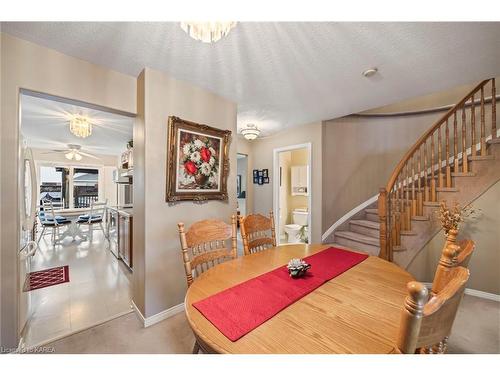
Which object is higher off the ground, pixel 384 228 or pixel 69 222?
pixel 384 228

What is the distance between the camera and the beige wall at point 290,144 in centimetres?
343

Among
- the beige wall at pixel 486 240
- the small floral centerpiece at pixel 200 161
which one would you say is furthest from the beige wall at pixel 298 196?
the small floral centerpiece at pixel 200 161

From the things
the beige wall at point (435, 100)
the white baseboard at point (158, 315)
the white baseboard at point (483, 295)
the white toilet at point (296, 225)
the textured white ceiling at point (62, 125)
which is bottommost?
the white baseboard at point (483, 295)

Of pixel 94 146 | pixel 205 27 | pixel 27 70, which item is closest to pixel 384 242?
pixel 205 27

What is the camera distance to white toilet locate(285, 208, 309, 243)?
451 cm

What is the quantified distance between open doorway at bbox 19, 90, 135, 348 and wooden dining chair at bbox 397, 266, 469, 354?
2444 mm

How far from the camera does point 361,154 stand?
378cm

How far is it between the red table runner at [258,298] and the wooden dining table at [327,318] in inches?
1.0

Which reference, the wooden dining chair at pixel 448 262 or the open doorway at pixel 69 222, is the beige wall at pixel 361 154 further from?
the open doorway at pixel 69 222

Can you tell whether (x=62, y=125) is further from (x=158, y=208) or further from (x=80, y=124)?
(x=158, y=208)

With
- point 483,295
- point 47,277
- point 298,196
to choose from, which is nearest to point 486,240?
point 483,295

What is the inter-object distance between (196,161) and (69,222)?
4.32 metres

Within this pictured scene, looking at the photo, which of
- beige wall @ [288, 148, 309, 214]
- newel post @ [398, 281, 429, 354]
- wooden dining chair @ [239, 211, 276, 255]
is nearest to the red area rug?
wooden dining chair @ [239, 211, 276, 255]

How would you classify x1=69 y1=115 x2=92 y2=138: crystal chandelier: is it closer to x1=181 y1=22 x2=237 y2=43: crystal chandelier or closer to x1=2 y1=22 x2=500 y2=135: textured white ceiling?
x1=2 y1=22 x2=500 y2=135: textured white ceiling
